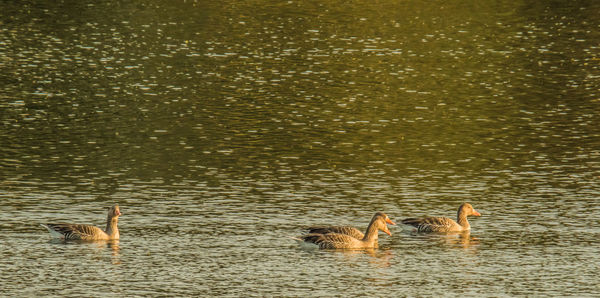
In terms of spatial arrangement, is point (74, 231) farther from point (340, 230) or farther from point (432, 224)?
point (432, 224)

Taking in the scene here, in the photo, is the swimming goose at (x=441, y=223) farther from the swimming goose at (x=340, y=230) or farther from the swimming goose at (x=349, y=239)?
the swimming goose at (x=340, y=230)

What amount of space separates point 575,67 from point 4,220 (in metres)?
41.6

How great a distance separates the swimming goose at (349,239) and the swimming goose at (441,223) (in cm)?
111

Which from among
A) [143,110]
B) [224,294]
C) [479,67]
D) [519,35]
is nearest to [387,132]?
[143,110]

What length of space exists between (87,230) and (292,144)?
16.6 metres

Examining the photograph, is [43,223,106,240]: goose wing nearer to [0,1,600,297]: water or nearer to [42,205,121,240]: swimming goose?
[42,205,121,240]: swimming goose

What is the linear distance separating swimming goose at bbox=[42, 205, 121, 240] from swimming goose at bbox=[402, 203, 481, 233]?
817 cm

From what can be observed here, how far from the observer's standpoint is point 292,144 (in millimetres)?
48250

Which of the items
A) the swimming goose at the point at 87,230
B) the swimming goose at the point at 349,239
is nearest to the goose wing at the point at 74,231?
the swimming goose at the point at 87,230

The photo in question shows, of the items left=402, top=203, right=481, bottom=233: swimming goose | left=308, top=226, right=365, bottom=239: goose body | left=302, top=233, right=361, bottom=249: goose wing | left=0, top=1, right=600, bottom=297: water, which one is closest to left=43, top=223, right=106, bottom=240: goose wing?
left=0, top=1, right=600, bottom=297: water

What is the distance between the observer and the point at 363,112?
182 ft

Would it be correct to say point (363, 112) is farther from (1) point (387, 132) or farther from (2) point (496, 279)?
(2) point (496, 279)

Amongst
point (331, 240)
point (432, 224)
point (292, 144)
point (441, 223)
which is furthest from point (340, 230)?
point (292, 144)

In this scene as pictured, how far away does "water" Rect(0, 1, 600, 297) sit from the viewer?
3069 centimetres
